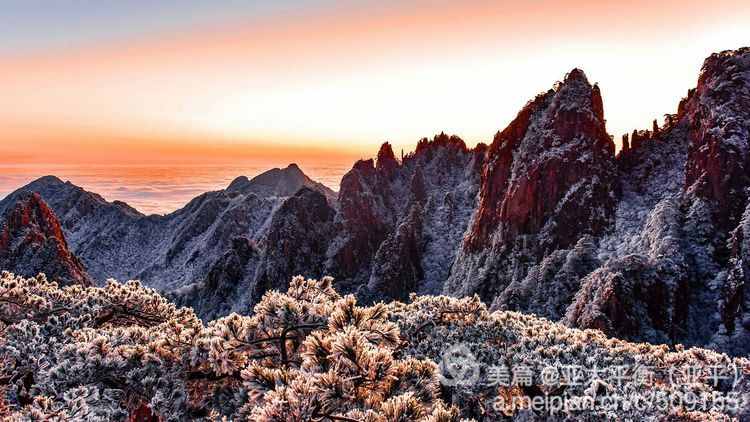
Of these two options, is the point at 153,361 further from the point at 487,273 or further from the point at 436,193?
the point at 436,193

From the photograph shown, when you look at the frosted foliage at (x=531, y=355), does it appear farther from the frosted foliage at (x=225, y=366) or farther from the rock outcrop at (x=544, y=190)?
the rock outcrop at (x=544, y=190)

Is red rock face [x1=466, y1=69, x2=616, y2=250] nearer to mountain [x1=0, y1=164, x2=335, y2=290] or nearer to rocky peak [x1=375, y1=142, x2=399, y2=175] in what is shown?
rocky peak [x1=375, y1=142, x2=399, y2=175]

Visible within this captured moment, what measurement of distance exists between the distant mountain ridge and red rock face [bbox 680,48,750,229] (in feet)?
0.51

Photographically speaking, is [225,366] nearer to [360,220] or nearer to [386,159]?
[360,220]

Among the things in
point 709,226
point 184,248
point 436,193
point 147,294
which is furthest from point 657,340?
point 184,248

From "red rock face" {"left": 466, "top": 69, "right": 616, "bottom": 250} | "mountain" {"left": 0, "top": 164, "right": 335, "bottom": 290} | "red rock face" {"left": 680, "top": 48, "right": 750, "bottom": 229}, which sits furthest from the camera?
"mountain" {"left": 0, "top": 164, "right": 335, "bottom": 290}

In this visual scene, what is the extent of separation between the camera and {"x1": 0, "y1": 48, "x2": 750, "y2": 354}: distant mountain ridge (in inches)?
1986

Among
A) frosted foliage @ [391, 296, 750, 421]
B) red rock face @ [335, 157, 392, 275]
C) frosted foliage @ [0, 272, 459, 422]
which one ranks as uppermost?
frosted foliage @ [0, 272, 459, 422]

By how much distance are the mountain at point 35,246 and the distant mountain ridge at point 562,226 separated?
96.7ft

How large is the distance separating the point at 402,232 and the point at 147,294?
8966 centimetres

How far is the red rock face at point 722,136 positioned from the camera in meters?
54.2

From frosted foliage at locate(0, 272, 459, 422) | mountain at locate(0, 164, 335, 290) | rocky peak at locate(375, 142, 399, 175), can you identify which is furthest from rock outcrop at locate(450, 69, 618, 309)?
mountain at locate(0, 164, 335, 290)

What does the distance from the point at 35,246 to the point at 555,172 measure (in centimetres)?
11315

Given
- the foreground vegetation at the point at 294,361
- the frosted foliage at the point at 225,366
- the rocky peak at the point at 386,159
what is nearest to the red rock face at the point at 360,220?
the rocky peak at the point at 386,159
